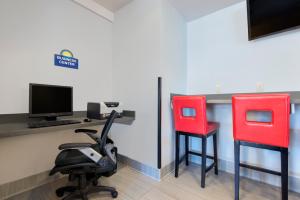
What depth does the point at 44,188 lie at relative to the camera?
1.75 meters

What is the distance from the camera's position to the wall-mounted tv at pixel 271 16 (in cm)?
166

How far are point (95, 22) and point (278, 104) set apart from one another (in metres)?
2.57

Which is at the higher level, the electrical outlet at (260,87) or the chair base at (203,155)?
the electrical outlet at (260,87)

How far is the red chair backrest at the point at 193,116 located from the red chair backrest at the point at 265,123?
1.09 ft

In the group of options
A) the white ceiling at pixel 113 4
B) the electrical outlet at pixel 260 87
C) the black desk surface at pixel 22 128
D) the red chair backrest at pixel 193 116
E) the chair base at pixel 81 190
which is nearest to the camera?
the black desk surface at pixel 22 128

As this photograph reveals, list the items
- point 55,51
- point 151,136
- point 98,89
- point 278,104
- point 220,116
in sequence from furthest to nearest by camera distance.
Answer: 1. point 98,89
2. point 220,116
3. point 151,136
4. point 55,51
5. point 278,104

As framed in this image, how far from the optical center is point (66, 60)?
2068 millimetres

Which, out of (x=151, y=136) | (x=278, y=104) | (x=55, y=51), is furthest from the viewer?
(x=151, y=136)

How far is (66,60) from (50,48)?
0.72 feet

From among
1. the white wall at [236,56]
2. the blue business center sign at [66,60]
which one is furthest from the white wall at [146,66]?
the blue business center sign at [66,60]

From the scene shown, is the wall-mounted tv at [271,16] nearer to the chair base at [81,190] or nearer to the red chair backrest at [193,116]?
the red chair backrest at [193,116]

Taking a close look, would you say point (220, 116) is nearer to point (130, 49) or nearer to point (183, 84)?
point (183, 84)

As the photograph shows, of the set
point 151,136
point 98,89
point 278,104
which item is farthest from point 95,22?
point 278,104

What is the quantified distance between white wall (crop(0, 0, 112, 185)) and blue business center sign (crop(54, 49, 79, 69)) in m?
0.05
